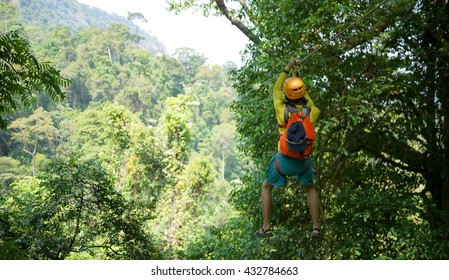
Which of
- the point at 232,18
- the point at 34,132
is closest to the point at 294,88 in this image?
the point at 232,18

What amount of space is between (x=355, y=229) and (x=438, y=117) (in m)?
1.63

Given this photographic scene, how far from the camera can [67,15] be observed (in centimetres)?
Answer: 6844

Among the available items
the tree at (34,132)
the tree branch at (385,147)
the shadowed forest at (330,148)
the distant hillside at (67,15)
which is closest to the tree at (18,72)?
the shadowed forest at (330,148)

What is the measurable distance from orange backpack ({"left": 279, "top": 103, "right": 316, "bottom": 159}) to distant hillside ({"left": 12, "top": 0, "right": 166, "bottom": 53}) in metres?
48.9

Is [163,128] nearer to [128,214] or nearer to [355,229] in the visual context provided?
[128,214]

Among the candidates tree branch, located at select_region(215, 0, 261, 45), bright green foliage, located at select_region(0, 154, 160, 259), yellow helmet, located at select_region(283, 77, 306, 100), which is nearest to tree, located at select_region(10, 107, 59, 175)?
tree branch, located at select_region(215, 0, 261, 45)

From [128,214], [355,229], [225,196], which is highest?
[355,229]

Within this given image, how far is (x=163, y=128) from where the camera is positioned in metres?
16.7

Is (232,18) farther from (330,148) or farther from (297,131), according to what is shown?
(297,131)

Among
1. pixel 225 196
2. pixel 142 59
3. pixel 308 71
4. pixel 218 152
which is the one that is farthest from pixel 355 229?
pixel 142 59

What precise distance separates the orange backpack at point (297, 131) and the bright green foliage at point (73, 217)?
3.32 meters

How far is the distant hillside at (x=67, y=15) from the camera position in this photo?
56.6 meters

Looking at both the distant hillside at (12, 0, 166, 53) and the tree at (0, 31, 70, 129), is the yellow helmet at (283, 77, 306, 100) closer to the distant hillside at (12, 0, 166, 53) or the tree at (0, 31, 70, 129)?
the tree at (0, 31, 70, 129)
